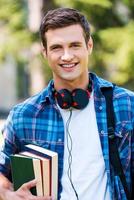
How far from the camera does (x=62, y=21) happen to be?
365 centimetres

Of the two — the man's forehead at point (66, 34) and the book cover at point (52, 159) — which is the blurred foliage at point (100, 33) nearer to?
the man's forehead at point (66, 34)

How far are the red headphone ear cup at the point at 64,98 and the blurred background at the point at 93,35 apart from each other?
7.01 meters

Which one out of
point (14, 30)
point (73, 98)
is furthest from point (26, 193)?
point (14, 30)

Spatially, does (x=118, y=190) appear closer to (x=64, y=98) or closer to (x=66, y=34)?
(x=64, y=98)

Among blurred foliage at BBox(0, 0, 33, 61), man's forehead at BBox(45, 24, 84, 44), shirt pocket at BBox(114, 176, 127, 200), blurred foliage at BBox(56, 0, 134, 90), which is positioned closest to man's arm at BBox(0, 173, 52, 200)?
shirt pocket at BBox(114, 176, 127, 200)

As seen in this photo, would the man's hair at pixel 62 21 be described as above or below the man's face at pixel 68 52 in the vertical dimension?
above

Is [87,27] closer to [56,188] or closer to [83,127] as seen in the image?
[83,127]

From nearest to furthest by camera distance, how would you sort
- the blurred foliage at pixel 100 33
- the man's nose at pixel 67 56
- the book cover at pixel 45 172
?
1. the book cover at pixel 45 172
2. the man's nose at pixel 67 56
3. the blurred foliage at pixel 100 33

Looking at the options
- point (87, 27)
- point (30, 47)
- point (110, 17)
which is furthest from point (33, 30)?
point (87, 27)

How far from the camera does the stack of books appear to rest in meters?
3.49

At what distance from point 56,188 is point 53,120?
38cm

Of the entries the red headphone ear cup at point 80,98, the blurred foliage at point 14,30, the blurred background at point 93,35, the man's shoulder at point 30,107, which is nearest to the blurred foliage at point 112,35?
the blurred background at point 93,35

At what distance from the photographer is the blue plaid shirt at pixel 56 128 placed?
3582mm

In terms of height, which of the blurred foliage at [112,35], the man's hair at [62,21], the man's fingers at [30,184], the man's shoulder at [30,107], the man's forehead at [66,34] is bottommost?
the man's fingers at [30,184]
